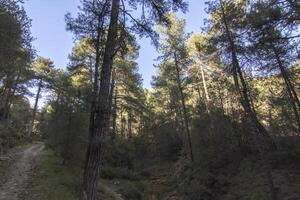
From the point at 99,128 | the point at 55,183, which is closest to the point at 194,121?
the point at 55,183

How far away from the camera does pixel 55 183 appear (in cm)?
1033

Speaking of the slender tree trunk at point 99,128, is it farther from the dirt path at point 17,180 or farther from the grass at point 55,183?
→ the dirt path at point 17,180

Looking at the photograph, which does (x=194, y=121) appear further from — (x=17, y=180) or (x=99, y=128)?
(x=99, y=128)

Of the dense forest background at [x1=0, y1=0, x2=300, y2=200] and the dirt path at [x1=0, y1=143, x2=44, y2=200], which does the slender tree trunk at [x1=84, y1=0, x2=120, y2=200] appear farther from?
the dirt path at [x1=0, y1=143, x2=44, y2=200]

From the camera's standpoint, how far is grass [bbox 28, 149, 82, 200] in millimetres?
8836

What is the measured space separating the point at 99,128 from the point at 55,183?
6.57 meters

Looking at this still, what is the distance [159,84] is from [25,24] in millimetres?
16043

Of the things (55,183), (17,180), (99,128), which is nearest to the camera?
(99,128)

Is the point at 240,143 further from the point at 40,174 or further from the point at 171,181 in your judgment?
the point at 40,174

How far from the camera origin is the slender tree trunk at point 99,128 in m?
4.90

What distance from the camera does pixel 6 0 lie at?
10703mm

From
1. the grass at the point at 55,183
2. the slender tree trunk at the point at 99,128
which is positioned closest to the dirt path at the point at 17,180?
the grass at the point at 55,183

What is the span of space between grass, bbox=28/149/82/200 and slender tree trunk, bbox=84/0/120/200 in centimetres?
436

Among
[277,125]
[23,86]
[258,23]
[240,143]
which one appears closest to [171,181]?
[240,143]
